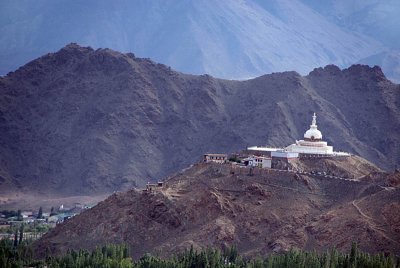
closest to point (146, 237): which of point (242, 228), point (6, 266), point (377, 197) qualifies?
point (242, 228)

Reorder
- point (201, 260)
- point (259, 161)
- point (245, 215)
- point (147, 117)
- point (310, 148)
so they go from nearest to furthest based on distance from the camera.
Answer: point (201, 260) < point (245, 215) < point (259, 161) < point (310, 148) < point (147, 117)

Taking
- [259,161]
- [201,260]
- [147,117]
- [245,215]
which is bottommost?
[201,260]

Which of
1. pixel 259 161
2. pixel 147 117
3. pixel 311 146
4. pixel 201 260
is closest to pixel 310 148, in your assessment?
pixel 311 146

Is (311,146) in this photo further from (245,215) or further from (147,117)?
(147,117)

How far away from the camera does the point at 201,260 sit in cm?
9562

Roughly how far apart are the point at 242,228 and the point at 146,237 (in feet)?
32.5

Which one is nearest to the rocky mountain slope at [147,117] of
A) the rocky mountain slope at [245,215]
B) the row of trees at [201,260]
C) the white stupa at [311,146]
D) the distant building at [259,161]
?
the white stupa at [311,146]

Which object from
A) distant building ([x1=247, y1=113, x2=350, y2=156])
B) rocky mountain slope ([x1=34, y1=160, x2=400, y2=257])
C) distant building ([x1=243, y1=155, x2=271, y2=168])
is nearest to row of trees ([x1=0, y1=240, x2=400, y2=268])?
rocky mountain slope ([x1=34, y1=160, x2=400, y2=257])

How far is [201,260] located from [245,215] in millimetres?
13737

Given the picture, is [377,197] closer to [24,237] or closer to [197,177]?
[197,177]

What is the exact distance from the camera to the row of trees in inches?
3531

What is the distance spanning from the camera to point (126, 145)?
172 metres

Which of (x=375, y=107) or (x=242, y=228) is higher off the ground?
(x=375, y=107)

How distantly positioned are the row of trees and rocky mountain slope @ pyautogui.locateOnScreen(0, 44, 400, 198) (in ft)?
192
